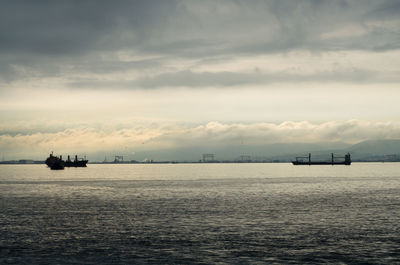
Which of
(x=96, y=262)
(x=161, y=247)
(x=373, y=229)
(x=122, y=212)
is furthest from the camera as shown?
(x=122, y=212)

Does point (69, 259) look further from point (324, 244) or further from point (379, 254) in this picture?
point (379, 254)

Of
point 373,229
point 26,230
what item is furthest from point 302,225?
point 26,230

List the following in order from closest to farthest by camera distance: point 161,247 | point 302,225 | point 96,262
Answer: point 96,262 < point 161,247 < point 302,225

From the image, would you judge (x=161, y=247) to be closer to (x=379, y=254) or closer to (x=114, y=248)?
(x=114, y=248)

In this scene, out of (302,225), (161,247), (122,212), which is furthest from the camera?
(122,212)

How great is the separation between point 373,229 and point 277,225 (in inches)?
371

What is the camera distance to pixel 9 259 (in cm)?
3203

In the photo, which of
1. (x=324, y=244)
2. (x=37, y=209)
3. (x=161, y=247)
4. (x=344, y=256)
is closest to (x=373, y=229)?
(x=324, y=244)

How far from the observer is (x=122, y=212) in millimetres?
60562

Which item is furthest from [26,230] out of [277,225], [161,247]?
[277,225]

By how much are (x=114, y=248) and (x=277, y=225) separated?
18.5m

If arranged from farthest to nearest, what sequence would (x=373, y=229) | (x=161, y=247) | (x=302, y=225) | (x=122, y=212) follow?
(x=122, y=212), (x=302, y=225), (x=373, y=229), (x=161, y=247)

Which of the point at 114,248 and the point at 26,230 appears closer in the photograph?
the point at 114,248

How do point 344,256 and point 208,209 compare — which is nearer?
point 344,256
